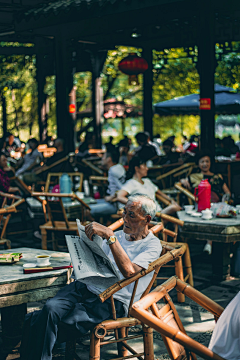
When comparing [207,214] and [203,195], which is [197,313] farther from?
[203,195]

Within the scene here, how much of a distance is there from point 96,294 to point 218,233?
180 centimetres

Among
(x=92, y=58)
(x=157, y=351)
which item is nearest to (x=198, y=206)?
(x=157, y=351)

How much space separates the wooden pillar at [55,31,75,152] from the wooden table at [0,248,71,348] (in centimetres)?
637

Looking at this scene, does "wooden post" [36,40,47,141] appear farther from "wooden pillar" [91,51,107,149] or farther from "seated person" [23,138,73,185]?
"seated person" [23,138,73,185]

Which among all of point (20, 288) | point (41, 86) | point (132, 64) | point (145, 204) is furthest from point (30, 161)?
point (20, 288)

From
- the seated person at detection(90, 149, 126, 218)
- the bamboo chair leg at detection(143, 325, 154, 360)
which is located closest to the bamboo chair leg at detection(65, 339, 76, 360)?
the bamboo chair leg at detection(143, 325, 154, 360)

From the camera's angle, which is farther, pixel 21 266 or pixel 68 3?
pixel 68 3

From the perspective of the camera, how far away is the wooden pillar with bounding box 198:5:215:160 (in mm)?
6520

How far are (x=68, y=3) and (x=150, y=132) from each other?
16.7 ft

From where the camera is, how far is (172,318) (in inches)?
89.0

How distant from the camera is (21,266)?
2.99 meters

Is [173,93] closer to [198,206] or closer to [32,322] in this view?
[198,206]

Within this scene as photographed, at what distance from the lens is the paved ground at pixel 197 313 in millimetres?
3242

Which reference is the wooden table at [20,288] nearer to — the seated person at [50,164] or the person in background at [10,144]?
the seated person at [50,164]
